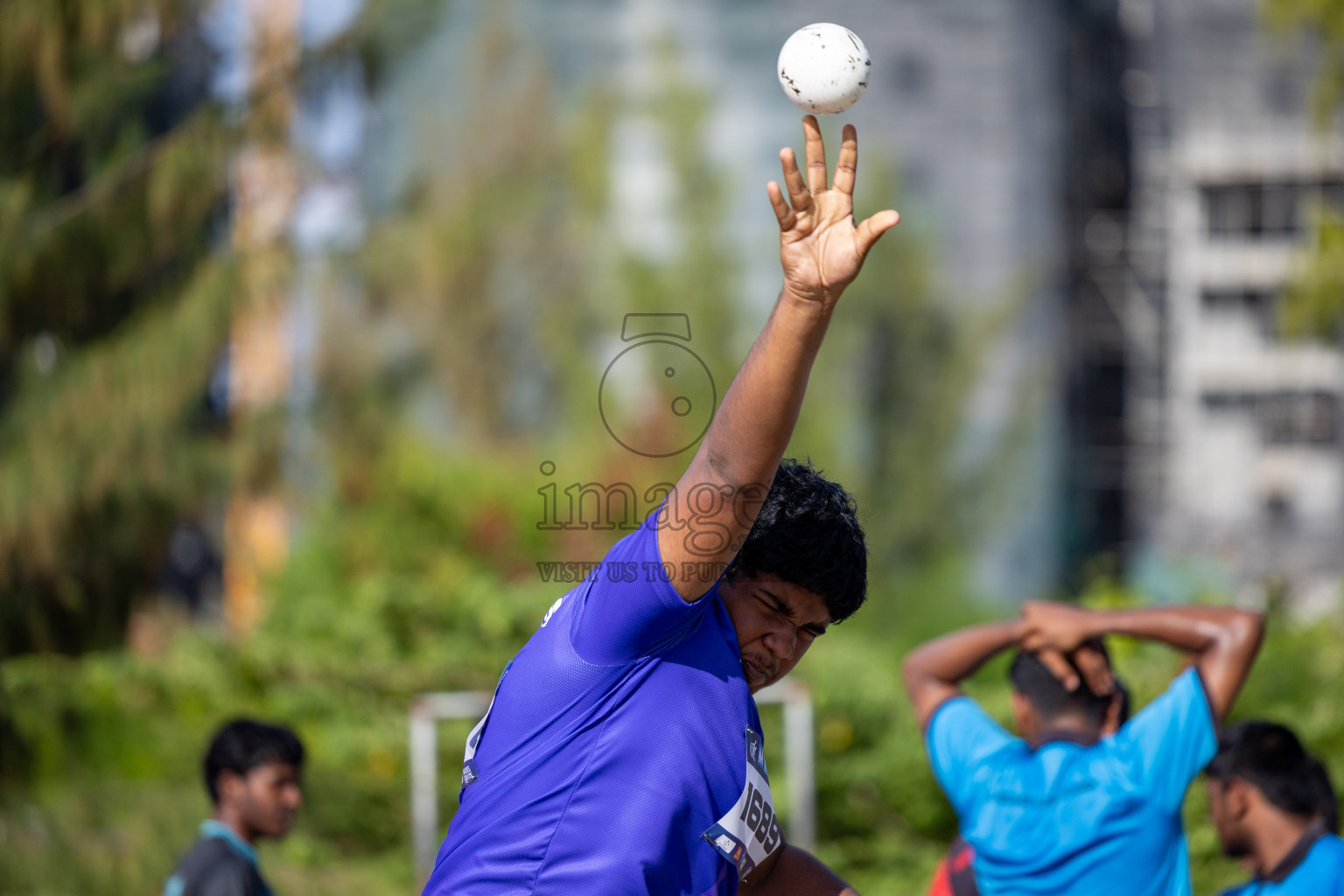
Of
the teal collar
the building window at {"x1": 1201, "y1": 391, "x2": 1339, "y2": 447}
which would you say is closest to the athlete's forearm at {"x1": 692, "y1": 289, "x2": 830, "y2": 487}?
the teal collar

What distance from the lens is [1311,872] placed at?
3693mm

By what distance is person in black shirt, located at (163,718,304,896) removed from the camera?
4098 mm

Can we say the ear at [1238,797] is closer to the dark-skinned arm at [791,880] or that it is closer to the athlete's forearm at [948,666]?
the athlete's forearm at [948,666]

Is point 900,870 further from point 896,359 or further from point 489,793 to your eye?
point 896,359

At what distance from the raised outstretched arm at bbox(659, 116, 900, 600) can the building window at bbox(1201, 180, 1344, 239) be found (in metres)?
33.6

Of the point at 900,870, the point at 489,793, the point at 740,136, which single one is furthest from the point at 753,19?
the point at 489,793

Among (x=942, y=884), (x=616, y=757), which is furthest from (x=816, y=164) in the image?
(x=942, y=884)

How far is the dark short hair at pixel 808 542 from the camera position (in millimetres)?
2223

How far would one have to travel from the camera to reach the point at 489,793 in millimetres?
2160

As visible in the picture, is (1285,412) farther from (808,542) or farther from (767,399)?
(767,399)

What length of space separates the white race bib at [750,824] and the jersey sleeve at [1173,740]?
61.3 inches

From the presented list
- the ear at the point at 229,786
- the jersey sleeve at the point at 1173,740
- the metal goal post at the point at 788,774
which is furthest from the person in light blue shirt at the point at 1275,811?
the metal goal post at the point at 788,774

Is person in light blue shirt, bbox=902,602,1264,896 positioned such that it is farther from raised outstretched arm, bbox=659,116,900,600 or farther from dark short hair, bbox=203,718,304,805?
dark short hair, bbox=203,718,304,805

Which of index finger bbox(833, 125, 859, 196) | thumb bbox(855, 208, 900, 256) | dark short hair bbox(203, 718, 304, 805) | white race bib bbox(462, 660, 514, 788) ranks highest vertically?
index finger bbox(833, 125, 859, 196)
